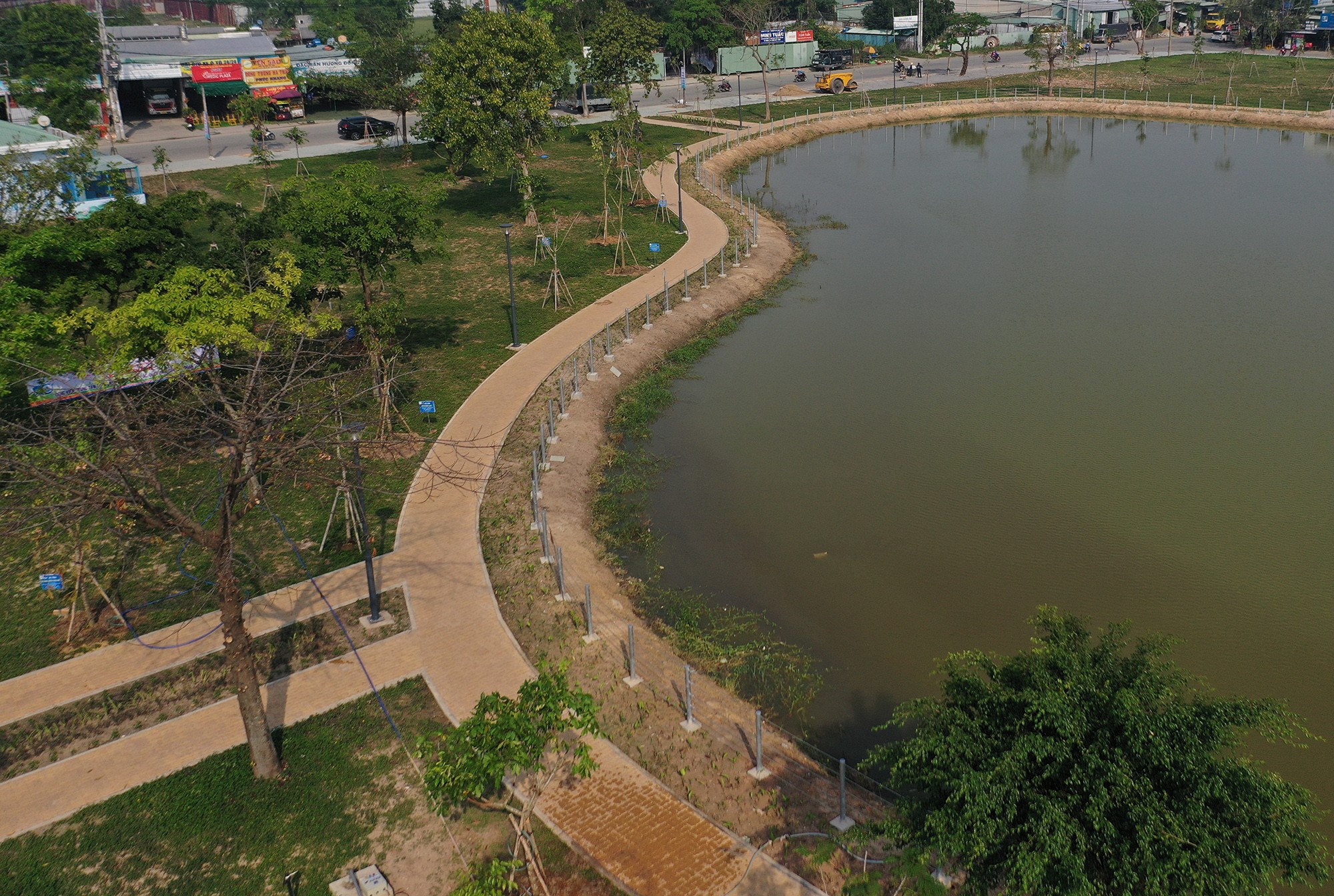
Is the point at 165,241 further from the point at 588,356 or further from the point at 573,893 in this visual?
the point at 573,893

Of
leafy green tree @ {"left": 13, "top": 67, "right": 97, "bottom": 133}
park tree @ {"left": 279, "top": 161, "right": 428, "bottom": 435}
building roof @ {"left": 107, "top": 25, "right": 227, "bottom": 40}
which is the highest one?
building roof @ {"left": 107, "top": 25, "right": 227, "bottom": 40}

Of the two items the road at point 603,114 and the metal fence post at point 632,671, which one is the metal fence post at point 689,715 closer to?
the metal fence post at point 632,671

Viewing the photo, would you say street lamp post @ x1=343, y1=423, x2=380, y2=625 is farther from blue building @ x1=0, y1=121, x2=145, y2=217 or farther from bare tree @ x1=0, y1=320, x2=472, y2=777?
blue building @ x1=0, y1=121, x2=145, y2=217

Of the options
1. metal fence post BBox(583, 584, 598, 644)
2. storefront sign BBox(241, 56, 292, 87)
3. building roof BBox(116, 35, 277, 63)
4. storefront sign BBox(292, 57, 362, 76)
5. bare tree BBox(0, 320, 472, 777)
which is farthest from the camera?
storefront sign BBox(292, 57, 362, 76)

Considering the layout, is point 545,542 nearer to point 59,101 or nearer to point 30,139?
point 30,139

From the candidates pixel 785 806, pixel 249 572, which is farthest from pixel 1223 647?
pixel 249 572

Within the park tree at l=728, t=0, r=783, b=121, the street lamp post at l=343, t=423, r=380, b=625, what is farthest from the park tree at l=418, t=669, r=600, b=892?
the park tree at l=728, t=0, r=783, b=121
